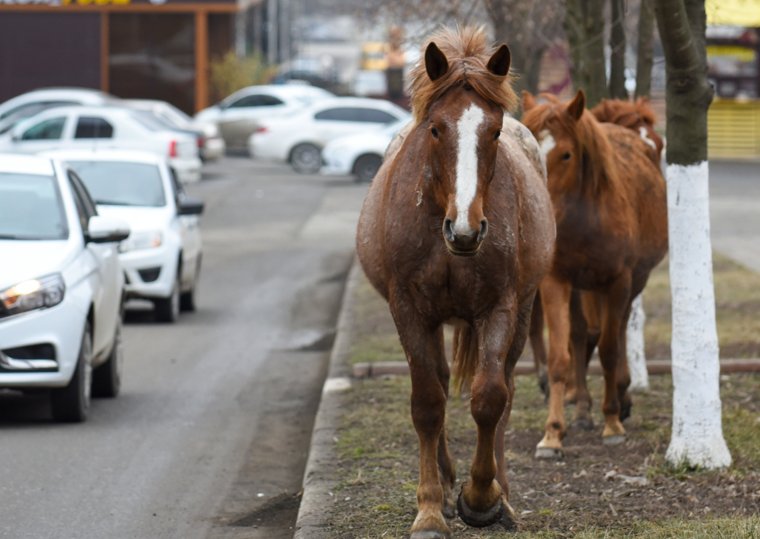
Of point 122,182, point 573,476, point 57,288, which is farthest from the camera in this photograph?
point 122,182

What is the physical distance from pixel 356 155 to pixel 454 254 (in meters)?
31.4

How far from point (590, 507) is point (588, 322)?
302cm

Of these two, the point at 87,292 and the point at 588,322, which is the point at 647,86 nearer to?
the point at 588,322

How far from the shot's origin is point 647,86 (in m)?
12.8

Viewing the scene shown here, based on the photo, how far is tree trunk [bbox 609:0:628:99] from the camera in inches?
475

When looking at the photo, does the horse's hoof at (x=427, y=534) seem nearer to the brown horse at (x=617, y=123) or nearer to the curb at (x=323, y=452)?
the curb at (x=323, y=452)

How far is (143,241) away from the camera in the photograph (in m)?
16.3

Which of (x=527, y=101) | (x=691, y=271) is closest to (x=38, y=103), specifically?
(x=527, y=101)

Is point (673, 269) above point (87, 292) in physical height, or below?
above

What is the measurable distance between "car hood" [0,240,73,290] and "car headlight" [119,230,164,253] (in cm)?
542

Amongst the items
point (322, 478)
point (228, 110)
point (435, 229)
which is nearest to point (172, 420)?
point (322, 478)

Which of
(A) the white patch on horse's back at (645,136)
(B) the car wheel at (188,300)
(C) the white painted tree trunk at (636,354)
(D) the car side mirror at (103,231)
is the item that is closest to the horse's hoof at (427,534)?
(C) the white painted tree trunk at (636,354)

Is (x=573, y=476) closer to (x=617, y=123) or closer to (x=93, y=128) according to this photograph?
(x=617, y=123)

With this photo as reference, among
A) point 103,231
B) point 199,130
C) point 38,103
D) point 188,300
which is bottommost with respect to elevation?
point 199,130
